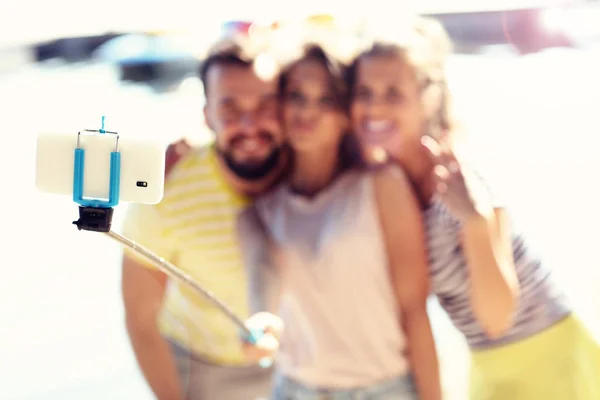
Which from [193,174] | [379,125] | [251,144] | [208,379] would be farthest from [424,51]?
[208,379]

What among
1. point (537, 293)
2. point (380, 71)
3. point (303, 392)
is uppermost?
point (380, 71)

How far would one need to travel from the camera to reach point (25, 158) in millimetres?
1032

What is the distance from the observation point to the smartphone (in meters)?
0.72

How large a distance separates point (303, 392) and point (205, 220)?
306 millimetres

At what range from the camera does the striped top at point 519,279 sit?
2.87ft

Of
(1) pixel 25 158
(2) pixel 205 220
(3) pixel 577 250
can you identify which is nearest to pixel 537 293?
(3) pixel 577 250

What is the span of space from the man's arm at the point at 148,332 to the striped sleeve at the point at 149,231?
0.03m

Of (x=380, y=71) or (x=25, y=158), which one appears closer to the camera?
(x=380, y=71)

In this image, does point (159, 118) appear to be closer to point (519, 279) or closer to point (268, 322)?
point (268, 322)

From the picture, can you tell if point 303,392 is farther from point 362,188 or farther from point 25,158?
point 25,158

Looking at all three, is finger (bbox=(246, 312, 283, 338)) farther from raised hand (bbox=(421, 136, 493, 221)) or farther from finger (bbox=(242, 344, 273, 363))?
raised hand (bbox=(421, 136, 493, 221))

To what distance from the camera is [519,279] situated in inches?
34.6

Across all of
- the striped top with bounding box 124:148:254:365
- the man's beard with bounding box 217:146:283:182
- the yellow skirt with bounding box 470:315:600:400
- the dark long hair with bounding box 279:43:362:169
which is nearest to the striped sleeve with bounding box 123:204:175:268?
the striped top with bounding box 124:148:254:365

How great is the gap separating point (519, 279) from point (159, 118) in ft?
1.96
